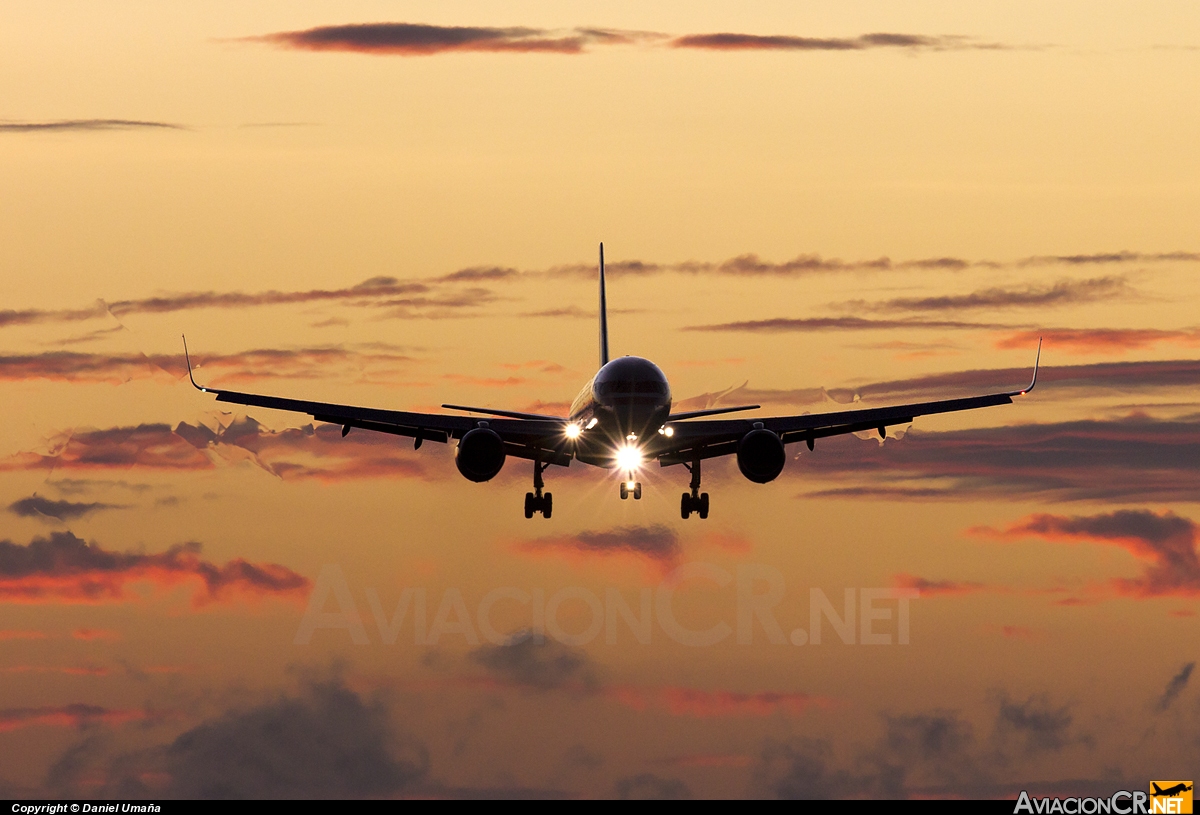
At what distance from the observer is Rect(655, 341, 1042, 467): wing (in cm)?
7956

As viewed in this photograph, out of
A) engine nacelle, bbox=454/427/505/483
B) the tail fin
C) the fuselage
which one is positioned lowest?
engine nacelle, bbox=454/427/505/483

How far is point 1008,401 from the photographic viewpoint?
282 feet

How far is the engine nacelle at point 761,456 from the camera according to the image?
76500 mm

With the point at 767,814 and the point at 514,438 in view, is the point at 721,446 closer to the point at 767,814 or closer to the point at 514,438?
the point at 514,438

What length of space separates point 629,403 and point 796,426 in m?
10.9

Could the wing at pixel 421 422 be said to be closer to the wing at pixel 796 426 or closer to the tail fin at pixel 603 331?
the wing at pixel 796 426

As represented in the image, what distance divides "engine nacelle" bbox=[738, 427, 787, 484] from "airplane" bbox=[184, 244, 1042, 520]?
44mm

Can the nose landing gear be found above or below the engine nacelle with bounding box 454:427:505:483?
above

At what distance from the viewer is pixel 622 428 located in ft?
252

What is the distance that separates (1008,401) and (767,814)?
116187 millimetres

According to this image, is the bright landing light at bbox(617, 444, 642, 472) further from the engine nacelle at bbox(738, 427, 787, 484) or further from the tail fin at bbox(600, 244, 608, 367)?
the tail fin at bbox(600, 244, 608, 367)

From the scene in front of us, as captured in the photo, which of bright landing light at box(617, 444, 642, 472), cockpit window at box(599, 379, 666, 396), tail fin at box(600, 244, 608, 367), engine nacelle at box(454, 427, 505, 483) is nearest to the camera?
engine nacelle at box(454, 427, 505, 483)


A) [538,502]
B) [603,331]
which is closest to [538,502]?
[538,502]

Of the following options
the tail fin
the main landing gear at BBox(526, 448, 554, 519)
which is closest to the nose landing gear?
the main landing gear at BBox(526, 448, 554, 519)
